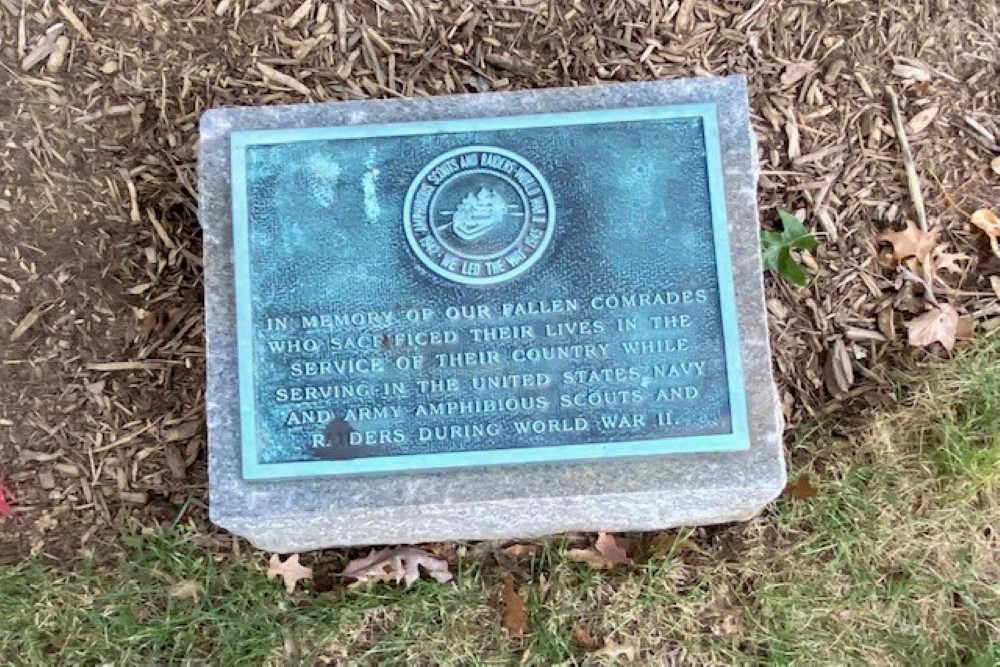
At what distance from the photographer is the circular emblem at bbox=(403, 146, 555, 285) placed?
8.15ft

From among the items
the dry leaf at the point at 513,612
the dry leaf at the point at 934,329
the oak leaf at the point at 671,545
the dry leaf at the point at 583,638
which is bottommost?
the dry leaf at the point at 583,638

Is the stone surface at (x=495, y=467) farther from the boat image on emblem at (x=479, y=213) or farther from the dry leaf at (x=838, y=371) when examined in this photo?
the dry leaf at (x=838, y=371)

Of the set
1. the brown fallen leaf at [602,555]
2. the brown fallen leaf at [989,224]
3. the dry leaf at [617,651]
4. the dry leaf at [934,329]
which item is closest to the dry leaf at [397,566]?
the brown fallen leaf at [602,555]

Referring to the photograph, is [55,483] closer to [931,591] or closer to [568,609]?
[568,609]

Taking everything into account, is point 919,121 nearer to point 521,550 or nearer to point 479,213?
point 479,213

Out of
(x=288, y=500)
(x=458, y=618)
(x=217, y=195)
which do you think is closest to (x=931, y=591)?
(x=458, y=618)

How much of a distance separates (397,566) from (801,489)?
4.19 ft

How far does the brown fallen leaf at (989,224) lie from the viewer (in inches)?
123

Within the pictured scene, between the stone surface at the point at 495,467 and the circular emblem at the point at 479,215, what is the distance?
0.19 metres

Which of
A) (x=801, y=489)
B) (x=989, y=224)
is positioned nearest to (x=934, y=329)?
(x=989, y=224)

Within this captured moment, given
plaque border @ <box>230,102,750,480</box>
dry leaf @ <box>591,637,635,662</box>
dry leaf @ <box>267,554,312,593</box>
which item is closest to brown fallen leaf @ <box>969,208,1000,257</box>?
plaque border @ <box>230,102,750,480</box>

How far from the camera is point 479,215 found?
2.48 meters

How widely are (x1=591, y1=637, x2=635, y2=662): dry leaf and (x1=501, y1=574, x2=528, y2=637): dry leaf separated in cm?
23

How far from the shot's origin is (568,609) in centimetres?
292
